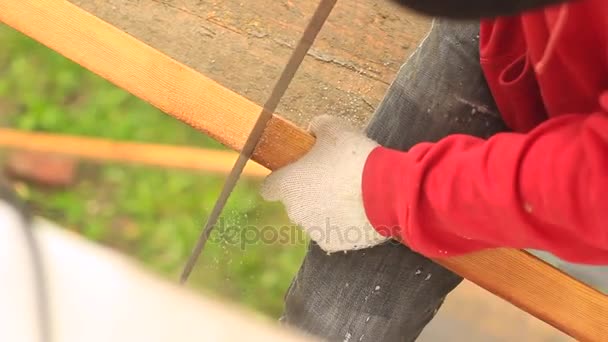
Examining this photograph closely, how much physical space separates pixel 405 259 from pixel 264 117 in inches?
7.2

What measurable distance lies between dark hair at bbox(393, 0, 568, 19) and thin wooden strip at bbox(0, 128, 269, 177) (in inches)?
7.4

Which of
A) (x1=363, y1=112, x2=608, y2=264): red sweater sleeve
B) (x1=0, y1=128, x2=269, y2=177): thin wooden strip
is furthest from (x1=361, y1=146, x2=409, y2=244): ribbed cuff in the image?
(x1=0, y1=128, x2=269, y2=177): thin wooden strip

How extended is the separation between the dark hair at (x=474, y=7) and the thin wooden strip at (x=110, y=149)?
→ 189 millimetres

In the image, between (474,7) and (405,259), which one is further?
(405,259)

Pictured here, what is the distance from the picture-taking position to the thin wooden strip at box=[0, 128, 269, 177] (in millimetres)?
321

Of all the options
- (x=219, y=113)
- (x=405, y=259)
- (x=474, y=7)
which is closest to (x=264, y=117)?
(x=219, y=113)

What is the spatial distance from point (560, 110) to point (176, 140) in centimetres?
28

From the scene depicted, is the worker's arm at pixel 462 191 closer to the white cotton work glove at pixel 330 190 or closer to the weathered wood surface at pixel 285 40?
the white cotton work glove at pixel 330 190

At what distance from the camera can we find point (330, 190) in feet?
1.75

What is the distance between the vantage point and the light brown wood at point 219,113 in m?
0.50

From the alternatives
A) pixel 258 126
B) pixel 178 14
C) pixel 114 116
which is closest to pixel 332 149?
pixel 258 126

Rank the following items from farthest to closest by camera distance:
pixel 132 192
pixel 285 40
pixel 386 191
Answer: pixel 285 40 < pixel 386 191 < pixel 132 192

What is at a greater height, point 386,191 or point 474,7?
point 474,7

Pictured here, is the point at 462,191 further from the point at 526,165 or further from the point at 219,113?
the point at 219,113
